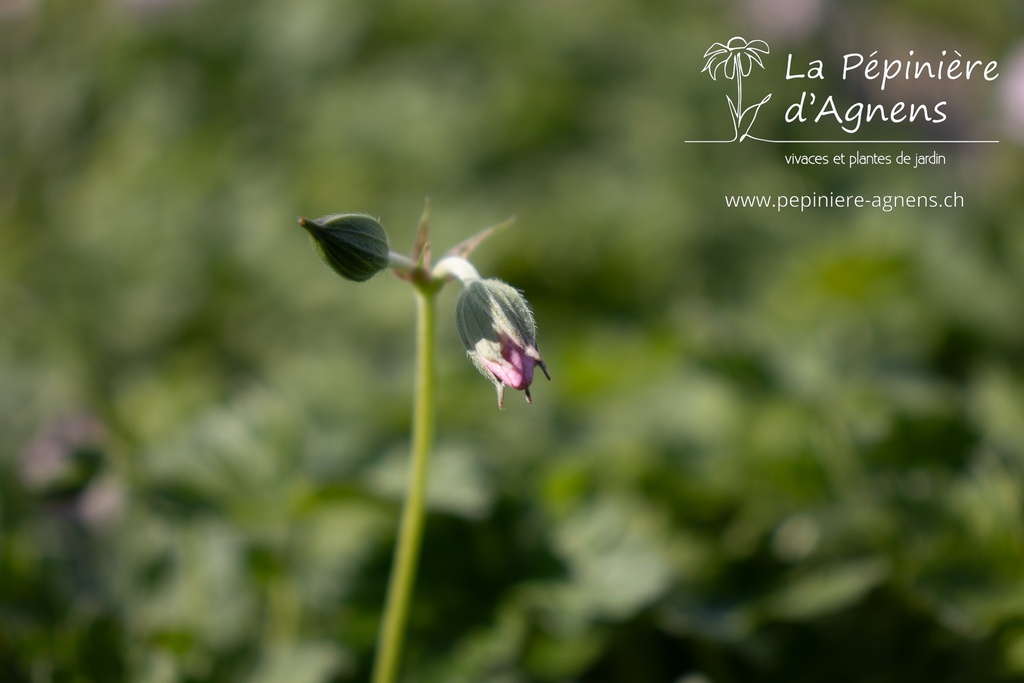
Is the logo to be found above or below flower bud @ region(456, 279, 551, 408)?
above

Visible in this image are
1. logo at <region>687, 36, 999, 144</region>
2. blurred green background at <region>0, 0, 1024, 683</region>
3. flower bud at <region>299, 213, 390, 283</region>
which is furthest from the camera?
logo at <region>687, 36, 999, 144</region>

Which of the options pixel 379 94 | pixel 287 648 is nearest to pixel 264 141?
pixel 379 94

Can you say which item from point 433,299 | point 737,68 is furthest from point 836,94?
point 433,299

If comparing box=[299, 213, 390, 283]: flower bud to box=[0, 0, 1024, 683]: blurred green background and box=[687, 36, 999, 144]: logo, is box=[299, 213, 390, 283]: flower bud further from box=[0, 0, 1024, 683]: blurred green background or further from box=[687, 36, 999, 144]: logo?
box=[687, 36, 999, 144]: logo

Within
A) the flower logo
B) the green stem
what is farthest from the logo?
the green stem

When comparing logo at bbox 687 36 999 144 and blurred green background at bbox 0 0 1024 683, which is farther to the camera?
logo at bbox 687 36 999 144

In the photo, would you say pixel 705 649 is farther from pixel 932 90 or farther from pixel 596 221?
pixel 932 90
